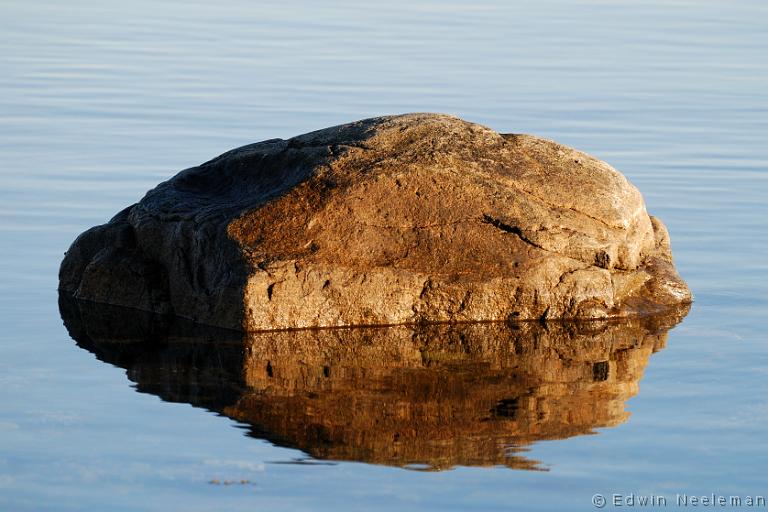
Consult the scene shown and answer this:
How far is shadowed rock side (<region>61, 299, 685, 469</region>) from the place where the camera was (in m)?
7.43

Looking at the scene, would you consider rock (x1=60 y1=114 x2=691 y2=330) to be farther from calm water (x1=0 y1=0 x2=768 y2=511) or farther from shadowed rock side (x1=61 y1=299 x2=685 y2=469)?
calm water (x1=0 y1=0 x2=768 y2=511)

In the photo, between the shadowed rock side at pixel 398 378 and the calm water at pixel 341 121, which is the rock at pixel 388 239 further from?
the calm water at pixel 341 121

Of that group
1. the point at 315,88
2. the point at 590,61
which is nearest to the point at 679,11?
the point at 590,61

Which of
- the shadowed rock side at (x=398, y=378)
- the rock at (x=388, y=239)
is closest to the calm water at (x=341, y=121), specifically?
the shadowed rock side at (x=398, y=378)

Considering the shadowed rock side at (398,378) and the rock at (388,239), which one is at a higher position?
the rock at (388,239)

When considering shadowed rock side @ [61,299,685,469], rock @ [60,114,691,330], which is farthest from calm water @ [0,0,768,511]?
rock @ [60,114,691,330]

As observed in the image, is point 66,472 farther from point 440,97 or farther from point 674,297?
point 440,97

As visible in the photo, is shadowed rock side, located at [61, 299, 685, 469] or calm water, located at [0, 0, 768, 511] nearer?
calm water, located at [0, 0, 768, 511]

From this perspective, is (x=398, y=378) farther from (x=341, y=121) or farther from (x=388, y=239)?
(x=341, y=121)

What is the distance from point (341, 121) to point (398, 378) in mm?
10254

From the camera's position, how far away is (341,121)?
60.8 ft

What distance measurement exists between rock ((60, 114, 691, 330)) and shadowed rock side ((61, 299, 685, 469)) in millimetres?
211

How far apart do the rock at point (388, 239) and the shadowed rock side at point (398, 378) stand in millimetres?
211

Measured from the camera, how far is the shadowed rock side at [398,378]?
7.43m
